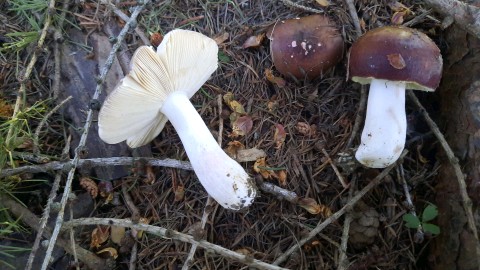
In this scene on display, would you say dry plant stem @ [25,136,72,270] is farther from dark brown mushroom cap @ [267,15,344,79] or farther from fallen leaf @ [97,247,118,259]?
dark brown mushroom cap @ [267,15,344,79]

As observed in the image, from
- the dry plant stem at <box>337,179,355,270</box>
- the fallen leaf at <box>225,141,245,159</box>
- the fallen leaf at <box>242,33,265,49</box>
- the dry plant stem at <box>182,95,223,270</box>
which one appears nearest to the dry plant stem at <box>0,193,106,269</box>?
the dry plant stem at <box>182,95,223,270</box>

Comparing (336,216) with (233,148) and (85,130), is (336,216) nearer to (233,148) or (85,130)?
(233,148)

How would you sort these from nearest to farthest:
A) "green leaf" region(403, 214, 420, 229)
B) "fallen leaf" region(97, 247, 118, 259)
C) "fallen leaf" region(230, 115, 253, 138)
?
"green leaf" region(403, 214, 420, 229), "fallen leaf" region(97, 247, 118, 259), "fallen leaf" region(230, 115, 253, 138)

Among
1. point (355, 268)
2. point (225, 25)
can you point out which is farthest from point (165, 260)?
point (225, 25)

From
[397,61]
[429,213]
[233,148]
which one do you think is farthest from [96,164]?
[429,213]

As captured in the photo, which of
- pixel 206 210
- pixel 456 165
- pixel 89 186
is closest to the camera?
pixel 456 165

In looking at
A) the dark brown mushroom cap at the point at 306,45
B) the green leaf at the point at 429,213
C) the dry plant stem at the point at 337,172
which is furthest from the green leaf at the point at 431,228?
the dark brown mushroom cap at the point at 306,45

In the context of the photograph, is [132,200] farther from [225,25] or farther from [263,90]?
[225,25]
